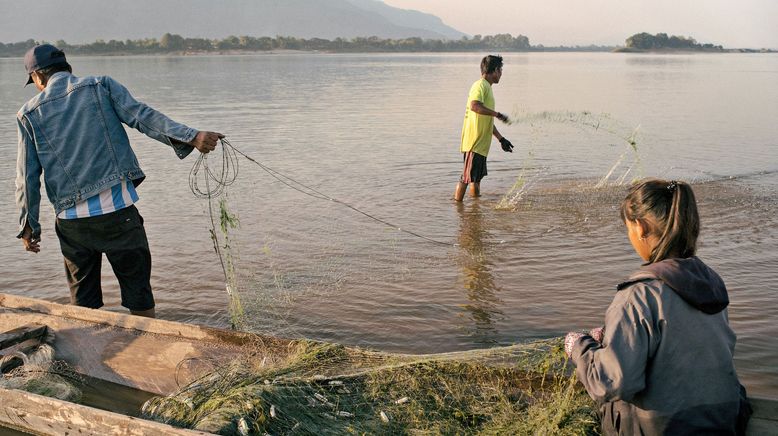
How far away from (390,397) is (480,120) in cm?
553

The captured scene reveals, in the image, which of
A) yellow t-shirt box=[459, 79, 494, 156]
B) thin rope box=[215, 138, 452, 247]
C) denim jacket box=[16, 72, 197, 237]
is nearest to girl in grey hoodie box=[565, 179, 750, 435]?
denim jacket box=[16, 72, 197, 237]

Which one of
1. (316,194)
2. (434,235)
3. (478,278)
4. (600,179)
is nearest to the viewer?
(478,278)

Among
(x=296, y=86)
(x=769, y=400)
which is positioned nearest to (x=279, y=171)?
(x=769, y=400)

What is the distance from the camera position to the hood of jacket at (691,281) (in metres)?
2.65

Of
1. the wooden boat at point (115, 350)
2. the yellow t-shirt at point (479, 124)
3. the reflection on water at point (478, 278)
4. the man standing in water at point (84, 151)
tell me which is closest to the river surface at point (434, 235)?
the reflection on water at point (478, 278)

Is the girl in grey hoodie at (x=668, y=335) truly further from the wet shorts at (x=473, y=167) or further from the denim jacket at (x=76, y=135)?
the wet shorts at (x=473, y=167)

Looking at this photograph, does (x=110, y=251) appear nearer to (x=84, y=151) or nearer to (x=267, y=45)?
(x=84, y=151)

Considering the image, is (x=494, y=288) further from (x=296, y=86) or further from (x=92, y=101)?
(x=296, y=86)

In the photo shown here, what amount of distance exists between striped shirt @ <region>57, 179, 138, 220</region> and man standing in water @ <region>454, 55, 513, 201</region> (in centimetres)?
500

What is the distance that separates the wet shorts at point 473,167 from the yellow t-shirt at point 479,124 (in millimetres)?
75

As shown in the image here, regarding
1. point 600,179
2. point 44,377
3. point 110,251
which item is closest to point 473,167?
A: point 600,179

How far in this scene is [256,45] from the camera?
117 metres

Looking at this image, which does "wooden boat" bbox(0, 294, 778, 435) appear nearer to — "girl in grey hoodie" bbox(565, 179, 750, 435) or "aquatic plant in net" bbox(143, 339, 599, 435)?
"aquatic plant in net" bbox(143, 339, 599, 435)

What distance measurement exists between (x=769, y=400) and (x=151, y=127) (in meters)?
3.90
